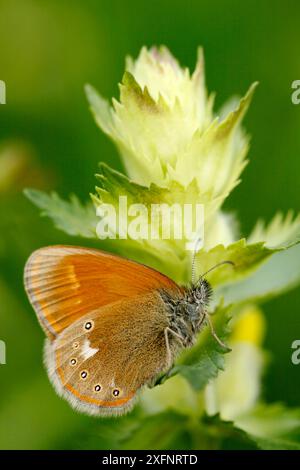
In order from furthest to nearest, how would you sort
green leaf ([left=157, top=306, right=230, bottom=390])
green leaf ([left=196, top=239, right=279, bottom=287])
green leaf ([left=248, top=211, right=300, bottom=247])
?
green leaf ([left=248, top=211, right=300, bottom=247])
green leaf ([left=196, top=239, right=279, bottom=287])
green leaf ([left=157, top=306, right=230, bottom=390])

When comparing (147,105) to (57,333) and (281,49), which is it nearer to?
(57,333)

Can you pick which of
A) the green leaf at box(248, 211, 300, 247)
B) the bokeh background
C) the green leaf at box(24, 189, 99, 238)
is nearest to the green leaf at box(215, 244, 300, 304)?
the green leaf at box(248, 211, 300, 247)

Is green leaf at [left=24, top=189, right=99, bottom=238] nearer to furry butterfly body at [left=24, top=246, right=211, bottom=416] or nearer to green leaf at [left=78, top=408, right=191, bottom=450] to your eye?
furry butterfly body at [left=24, top=246, right=211, bottom=416]

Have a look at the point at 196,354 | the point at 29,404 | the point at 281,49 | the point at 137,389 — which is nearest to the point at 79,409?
the point at 137,389

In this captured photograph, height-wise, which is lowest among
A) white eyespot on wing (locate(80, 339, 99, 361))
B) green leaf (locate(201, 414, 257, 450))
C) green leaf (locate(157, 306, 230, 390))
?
green leaf (locate(201, 414, 257, 450))

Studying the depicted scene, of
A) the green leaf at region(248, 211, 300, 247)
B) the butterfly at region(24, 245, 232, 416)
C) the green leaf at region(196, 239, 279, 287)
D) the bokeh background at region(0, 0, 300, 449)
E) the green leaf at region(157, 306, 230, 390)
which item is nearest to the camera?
the green leaf at region(157, 306, 230, 390)

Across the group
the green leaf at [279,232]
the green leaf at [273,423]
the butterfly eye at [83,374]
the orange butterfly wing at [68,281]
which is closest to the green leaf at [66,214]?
the orange butterfly wing at [68,281]

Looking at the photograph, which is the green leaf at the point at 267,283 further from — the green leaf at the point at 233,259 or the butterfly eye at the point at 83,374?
the butterfly eye at the point at 83,374
